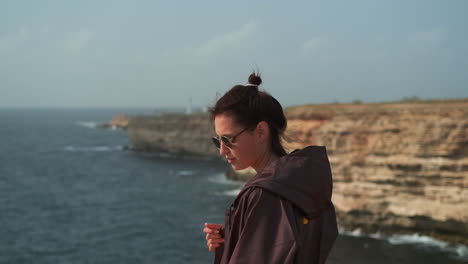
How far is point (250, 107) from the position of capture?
196cm

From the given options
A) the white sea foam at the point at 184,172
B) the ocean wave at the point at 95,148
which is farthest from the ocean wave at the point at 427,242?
the ocean wave at the point at 95,148

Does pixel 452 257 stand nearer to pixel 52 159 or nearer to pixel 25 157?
pixel 52 159

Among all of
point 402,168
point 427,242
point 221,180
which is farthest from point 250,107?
point 221,180

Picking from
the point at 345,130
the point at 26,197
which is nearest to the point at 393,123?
the point at 345,130

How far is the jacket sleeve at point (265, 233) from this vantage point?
1.58m

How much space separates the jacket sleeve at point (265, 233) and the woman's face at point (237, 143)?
0.39 metres

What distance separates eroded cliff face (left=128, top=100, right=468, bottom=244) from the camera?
19.6 metres

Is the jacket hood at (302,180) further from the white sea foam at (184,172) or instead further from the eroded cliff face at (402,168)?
the white sea foam at (184,172)

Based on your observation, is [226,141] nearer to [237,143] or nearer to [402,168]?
[237,143]

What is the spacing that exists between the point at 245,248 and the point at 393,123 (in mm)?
21352

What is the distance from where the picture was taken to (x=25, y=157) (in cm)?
5897

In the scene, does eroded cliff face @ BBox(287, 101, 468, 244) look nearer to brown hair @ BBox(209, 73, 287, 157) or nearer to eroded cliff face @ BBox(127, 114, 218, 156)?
brown hair @ BBox(209, 73, 287, 157)

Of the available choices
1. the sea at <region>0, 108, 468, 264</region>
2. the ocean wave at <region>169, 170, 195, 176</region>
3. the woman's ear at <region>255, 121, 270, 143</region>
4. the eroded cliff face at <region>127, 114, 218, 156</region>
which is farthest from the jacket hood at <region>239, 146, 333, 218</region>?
the eroded cliff face at <region>127, 114, 218, 156</region>

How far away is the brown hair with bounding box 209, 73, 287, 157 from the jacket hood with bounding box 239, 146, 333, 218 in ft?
0.83
